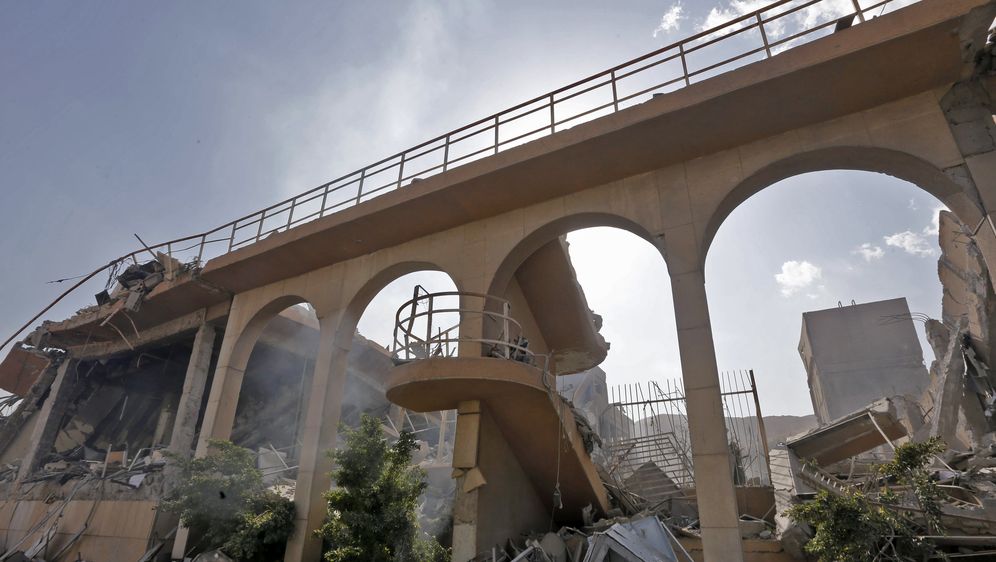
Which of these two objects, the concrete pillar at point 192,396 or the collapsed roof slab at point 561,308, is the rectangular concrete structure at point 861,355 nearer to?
the collapsed roof slab at point 561,308

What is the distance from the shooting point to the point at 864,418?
10977 millimetres

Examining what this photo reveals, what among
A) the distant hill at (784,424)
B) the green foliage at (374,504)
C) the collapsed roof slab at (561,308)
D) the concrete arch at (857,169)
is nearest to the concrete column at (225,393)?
the green foliage at (374,504)

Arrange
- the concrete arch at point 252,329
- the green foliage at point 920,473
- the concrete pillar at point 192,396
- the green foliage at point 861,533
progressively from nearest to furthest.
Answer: the green foliage at point 861,533, the green foliage at point 920,473, the concrete arch at point 252,329, the concrete pillar at point 192,396

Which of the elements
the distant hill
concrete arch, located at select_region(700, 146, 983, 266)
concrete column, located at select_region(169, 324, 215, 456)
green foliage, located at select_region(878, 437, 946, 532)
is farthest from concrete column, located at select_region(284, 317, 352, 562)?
the distant hill

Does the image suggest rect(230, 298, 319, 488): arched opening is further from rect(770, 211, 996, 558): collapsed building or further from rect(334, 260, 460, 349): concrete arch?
rect(770, 211, 996, 558): collapsed building

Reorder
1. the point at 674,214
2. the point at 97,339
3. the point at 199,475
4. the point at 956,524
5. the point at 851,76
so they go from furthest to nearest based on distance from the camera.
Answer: the point at 97,339, the point at 199,475, the point at 674,214, the point at 851,76, the point at 956,524

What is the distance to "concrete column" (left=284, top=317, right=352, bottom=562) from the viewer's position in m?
10.7

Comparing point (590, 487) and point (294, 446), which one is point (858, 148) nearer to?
point (590, 487)

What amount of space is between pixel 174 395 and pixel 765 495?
1916cm

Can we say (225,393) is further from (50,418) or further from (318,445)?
(50,418)

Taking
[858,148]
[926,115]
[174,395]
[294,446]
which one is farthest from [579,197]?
[174,395]

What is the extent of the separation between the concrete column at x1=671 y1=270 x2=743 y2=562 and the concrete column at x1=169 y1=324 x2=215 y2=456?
42.2 ft

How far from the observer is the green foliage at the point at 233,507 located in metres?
10.1

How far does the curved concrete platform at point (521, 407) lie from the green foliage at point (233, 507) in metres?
3.72
